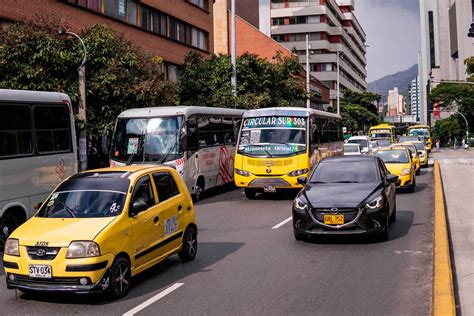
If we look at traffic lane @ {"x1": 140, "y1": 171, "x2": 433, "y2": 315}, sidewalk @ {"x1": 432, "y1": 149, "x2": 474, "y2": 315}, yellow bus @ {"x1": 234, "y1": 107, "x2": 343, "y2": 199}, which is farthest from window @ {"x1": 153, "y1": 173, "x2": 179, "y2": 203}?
yellow bus @ {"x1": 234, "y1": 107, "x2": 343, "y2": 199}

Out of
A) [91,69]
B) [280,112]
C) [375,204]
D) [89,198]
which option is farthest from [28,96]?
[280,112]

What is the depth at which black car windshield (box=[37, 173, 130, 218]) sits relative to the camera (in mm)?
7625

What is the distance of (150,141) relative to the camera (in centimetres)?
1770

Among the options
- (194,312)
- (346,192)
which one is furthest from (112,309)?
(346,192)

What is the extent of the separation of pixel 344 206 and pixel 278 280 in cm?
264

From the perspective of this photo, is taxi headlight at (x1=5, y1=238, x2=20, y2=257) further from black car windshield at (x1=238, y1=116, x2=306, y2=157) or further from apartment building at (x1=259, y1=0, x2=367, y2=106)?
apartment building at (x1=259, y1=0, x2=367, y2=106)

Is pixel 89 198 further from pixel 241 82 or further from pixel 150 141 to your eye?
pixel 241 82

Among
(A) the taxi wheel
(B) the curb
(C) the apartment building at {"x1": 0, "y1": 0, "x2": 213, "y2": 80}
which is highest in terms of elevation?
(C) the apartment building at {"x1": 0, "y1": 0, "x2": 213, "y2": 80}

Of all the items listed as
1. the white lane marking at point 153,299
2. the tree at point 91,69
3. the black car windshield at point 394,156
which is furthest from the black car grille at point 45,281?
the black car windshield at point 394,156

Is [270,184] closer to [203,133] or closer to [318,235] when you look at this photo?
[203,133]

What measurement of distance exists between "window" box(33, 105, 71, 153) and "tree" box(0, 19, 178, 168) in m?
4.71

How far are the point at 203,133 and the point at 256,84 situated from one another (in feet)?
51.8

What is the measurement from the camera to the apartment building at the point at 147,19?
23203 mm

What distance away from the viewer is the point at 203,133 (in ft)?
64.0
